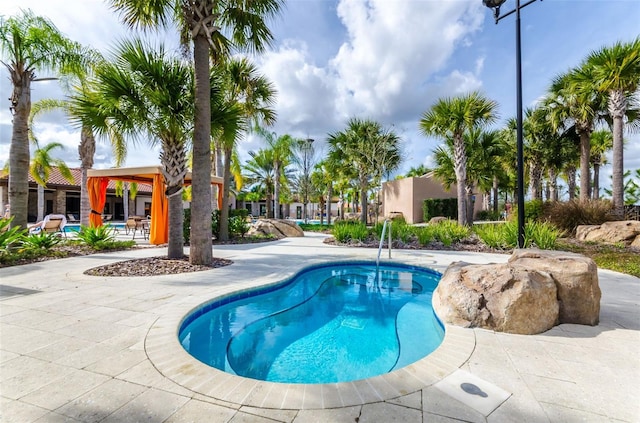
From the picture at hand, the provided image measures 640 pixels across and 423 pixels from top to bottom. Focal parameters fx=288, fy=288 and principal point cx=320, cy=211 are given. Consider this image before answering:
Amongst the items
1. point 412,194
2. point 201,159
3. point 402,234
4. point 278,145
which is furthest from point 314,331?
point 412,194

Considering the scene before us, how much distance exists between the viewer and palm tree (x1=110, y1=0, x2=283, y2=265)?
6.25 m

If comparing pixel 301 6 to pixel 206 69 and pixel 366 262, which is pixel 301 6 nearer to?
pixel 206 69

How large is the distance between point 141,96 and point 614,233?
1403 cm

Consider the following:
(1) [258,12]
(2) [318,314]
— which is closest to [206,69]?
(1) [258,12]

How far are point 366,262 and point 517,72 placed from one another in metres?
6.10

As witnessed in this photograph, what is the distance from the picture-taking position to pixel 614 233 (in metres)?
9.27

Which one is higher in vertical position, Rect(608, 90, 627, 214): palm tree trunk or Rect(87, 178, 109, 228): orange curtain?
Rect(608, 90, 627, 214): palm tree trunk

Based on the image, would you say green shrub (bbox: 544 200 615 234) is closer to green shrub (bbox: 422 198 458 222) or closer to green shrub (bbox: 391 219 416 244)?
green shrub (bbox: 391 219 416 244)

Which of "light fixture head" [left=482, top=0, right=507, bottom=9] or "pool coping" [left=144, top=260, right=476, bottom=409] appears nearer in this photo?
"pool coping" [left=144, top=260, right=476, bottom=409]

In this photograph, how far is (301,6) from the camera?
848 centimetres

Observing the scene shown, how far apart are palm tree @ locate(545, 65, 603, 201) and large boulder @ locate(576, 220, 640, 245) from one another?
252 centimetres

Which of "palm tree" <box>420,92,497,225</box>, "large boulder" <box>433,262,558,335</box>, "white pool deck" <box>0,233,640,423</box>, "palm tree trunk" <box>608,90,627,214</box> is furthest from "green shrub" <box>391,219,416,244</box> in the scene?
"palm tree trunk" <box>608,90,627,214</box>

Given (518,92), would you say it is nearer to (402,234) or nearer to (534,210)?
(402,234)

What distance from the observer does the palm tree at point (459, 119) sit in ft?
40.2
